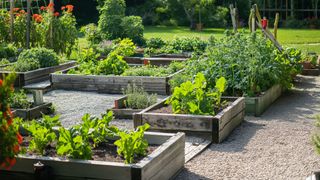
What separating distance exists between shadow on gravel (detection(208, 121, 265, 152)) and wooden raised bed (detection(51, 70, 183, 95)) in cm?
290

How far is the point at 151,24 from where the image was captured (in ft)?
119

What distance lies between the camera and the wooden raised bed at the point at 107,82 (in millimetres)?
12562

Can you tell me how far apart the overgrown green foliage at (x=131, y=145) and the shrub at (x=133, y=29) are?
43.5ft

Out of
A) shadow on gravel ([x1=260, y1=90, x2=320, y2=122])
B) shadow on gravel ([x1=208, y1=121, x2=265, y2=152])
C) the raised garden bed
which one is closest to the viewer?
shadow on gravel ([x1=208, y1=121, x2=265, y2=152])

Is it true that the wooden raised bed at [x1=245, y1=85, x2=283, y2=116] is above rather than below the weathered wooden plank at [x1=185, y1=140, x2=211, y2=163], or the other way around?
above

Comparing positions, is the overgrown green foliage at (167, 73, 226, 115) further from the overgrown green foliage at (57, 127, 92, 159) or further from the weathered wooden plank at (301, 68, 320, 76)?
the weathered wooden plank at (301, 68, 320, 76)

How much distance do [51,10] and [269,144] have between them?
393 inches

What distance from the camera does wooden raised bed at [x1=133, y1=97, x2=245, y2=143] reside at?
28.6 ft

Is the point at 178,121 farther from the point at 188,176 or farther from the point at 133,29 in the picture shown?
the point at 133,29

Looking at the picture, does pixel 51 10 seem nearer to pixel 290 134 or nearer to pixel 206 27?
pixel 290 134

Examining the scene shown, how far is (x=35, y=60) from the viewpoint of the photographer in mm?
14391

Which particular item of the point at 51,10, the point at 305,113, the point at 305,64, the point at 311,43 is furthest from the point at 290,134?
the point at 311,43

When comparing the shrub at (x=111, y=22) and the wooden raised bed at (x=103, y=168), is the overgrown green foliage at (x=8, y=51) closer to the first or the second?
the shrub at (x=111, y=22)

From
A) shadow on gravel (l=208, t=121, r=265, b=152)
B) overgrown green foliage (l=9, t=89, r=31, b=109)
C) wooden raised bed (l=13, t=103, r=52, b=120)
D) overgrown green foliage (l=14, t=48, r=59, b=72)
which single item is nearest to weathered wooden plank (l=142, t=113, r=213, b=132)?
shadow on gravel (l=208, t=121, r=265, b=152)
